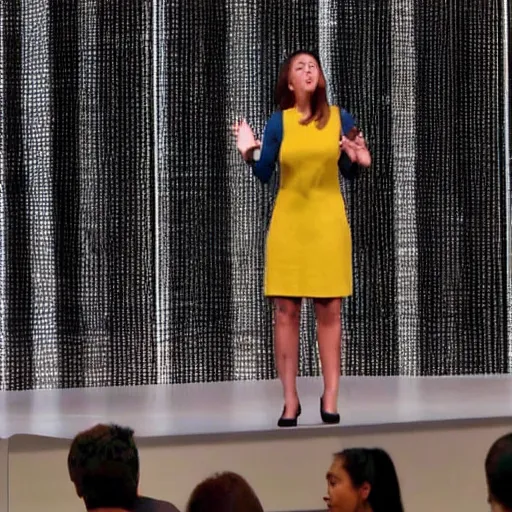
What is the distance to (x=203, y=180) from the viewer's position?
3.27m

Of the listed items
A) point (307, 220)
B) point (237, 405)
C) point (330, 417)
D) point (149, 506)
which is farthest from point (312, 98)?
point (149, 506)

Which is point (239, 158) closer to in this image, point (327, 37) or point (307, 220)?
point (327, 37)

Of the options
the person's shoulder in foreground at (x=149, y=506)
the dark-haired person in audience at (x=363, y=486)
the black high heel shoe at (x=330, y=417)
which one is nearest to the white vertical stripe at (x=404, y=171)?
the black high heel shoe at (x=330, y=417)

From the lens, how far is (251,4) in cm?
329

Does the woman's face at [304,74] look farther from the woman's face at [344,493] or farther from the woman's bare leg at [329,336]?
the woman's face at [344,493]

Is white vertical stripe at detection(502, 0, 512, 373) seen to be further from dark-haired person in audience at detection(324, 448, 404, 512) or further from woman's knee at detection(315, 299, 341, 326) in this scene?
dark-haired person in audience at detection(324, 448, 404, 512)

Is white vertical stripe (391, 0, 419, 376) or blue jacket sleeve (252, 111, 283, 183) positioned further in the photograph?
white vertical stripe (391, 0, 419, 376)

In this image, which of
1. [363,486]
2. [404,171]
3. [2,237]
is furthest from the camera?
[404,171]

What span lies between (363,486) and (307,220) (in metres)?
0.82

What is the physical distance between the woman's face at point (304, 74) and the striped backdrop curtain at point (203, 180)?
0.97 metres

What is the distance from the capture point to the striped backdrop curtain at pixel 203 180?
3230 millimetres

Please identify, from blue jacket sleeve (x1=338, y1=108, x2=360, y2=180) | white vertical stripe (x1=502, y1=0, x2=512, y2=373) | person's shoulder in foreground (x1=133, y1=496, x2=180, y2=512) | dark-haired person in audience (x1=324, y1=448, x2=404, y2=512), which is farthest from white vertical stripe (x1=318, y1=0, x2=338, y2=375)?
person's shoulder in foreground (x1=133, y1=496, x2=180, y2=512)

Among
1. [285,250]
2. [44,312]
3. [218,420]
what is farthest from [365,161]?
[44,312]

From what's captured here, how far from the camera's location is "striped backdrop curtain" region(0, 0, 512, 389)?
3230 millimetres
